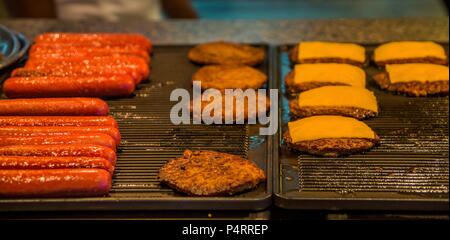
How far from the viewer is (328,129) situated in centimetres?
287

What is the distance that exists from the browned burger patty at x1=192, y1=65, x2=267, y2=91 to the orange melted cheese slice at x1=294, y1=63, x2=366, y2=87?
0.22 meters

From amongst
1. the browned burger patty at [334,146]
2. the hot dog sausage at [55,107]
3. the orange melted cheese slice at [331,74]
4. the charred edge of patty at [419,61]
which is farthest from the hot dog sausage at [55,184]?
the charred edge of patty at [419,61]

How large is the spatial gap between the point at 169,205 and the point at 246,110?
33.7 inches

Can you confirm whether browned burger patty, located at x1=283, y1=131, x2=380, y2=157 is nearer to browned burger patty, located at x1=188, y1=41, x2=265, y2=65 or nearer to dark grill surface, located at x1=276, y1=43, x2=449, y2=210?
dark grill surface, located at x1=276, y1=43, x2=449, y2=210

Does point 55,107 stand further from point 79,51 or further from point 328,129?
point 328,129

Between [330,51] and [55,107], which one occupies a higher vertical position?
[330,51]

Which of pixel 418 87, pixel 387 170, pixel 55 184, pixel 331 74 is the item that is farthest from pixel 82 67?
pixel 418 87

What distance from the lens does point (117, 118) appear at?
3158 mm

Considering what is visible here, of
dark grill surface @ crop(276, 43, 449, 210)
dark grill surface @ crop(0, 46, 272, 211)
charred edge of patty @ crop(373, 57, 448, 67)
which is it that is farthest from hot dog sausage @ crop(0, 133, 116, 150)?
charred edge of patty @ crop(373, 57, 448, 67)

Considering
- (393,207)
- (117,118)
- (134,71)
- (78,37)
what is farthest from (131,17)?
(393,207)

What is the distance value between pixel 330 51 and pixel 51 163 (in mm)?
1802

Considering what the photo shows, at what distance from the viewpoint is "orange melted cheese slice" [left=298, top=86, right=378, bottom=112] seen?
10.2 feet

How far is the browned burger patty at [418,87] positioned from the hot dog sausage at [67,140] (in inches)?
62.0

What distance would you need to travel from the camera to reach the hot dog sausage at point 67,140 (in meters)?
2.74
